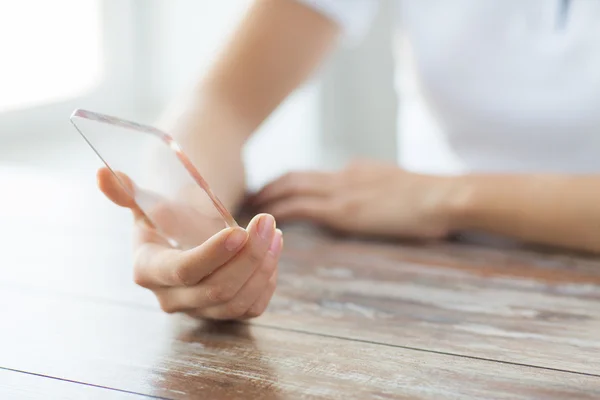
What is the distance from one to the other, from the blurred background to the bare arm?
86 centimetres

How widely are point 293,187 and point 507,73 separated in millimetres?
306

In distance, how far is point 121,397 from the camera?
39 centimetres

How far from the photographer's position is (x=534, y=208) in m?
0.68

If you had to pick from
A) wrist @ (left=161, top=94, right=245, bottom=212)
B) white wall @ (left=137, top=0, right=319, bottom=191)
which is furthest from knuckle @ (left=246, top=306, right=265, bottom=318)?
white wall @ (left=137, top=0, right=319, bottom=191)

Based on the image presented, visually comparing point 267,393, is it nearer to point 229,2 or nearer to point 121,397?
point 121,397

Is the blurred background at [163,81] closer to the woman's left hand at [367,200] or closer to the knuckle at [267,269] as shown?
the woman's left hand at [367,200]

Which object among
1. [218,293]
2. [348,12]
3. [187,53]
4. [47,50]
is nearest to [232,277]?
[218,293]

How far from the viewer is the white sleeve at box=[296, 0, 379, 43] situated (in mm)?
852

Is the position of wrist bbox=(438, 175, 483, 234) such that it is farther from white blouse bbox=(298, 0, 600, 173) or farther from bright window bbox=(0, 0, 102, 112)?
bright window bbox=(0, 0, 102, 112)

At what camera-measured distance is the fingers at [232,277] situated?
42cm

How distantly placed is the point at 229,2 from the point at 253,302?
1686 mm

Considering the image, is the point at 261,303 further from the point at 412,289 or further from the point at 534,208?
the point at 534,208

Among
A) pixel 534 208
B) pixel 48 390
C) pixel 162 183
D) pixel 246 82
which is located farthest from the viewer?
pixel 246 82

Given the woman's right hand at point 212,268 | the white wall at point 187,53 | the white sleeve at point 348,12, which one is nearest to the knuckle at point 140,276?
the woman's right hand at point 212,268
